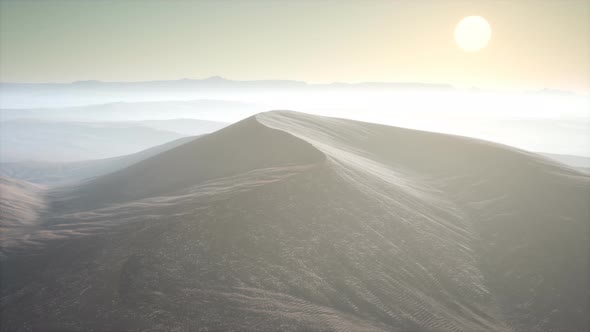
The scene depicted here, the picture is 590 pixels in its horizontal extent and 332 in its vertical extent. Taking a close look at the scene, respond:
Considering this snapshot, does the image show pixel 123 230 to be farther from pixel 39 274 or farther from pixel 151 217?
pixel 39 274

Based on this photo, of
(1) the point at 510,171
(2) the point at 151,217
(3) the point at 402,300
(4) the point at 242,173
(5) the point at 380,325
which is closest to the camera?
(5) the point at 380,325

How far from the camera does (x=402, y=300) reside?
28453 millimetres

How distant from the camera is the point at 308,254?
31.9 m

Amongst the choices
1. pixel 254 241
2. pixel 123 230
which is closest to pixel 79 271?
pixel 123 230

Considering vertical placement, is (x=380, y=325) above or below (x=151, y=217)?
below

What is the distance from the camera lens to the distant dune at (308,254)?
25469 mm

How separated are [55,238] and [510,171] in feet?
223

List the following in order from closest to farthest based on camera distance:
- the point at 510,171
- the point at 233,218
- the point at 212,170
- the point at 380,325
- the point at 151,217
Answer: the point at 380,325 < the point at 233,218 < the point at 151,217 < the point at 212,170 < the point at 510,171

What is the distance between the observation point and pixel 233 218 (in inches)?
1396

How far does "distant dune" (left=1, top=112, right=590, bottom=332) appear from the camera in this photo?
83.6 ft

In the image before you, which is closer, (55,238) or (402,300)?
(402,300)

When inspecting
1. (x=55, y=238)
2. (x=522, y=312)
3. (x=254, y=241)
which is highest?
(x=254, y=241)

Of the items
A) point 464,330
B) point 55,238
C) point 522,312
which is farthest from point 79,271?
point 522,312

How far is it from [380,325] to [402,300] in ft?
13.4
